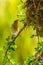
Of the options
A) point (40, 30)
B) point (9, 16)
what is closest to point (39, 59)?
point (40, 30)

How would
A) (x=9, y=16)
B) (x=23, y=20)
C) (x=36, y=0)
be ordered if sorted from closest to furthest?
(x=36, y=0)
(x=23, y=20)
(x=9, y=16)

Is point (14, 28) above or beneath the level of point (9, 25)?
above

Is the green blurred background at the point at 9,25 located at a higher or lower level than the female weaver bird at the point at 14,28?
lower

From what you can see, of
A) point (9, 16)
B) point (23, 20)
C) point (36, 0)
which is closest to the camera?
point (36, 0)

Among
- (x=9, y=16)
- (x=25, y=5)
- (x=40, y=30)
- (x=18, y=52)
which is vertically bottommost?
(x=18, y=52)

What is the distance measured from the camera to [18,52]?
2395 millimetres

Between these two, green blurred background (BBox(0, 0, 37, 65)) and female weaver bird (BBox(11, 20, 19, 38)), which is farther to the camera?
green blurred background (BBox(0, 0, 37, 65))

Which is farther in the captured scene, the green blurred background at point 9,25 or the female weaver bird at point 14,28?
the green blurred background at point 9,25

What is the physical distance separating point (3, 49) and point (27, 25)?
0.15 metres

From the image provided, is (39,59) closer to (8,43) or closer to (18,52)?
(8,43)

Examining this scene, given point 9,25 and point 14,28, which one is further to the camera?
point 9,25

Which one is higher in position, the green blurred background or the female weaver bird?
the female weaver bird

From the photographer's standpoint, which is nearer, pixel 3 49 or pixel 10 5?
pixel 3 49

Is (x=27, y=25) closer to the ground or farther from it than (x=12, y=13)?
farther from it
